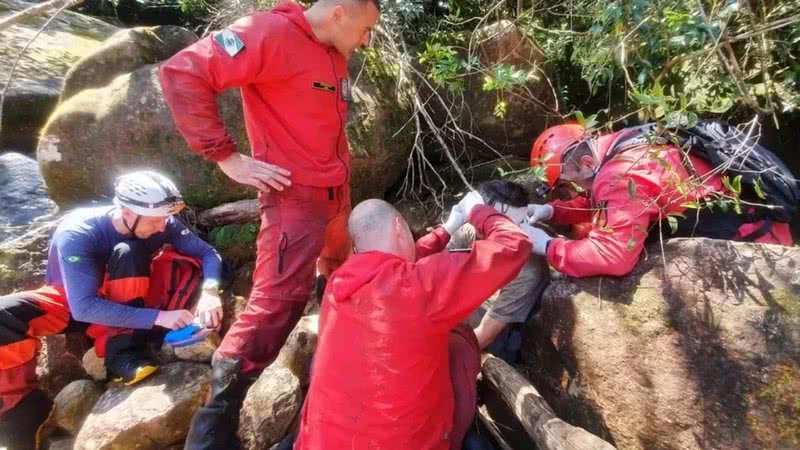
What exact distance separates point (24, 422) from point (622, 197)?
4519 millimetres

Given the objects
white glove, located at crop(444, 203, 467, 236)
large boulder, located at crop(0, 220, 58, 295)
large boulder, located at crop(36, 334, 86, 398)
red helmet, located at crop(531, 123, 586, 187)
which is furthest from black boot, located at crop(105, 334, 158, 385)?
red helmet, located at crop(531, 123, 586, 187)

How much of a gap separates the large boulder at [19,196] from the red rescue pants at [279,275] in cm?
317

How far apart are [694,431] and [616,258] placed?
106cm

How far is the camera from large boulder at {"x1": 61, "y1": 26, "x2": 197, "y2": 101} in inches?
196

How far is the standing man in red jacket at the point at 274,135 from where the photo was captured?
2842 mm

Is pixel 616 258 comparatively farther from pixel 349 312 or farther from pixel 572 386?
pixel 349 312

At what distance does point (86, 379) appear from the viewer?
12.5ft

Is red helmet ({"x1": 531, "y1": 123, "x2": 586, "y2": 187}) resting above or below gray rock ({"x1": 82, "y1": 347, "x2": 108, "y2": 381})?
above

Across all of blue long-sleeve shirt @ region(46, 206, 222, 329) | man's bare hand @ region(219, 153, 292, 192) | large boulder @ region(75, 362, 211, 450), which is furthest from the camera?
blue long-sleeve shirt @ region(46, 206, 222, 329)

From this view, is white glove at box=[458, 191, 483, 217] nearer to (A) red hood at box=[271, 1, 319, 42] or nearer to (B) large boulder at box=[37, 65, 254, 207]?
(A) red hood at box=[271, 1, 319, 42]

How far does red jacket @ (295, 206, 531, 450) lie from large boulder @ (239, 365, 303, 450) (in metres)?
0.74

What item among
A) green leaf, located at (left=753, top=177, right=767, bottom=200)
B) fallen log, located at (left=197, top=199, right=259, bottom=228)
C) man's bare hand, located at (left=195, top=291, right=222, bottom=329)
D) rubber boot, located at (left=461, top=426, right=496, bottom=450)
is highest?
green leaf, located at (left=753, top=177, right=767, bottom=200)

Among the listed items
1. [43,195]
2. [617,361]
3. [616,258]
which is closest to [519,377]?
[617,361]

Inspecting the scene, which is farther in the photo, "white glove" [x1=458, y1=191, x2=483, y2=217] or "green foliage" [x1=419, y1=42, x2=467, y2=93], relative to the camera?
"green foliage" [x1=419, y1=42, x2=467, y2=93]
